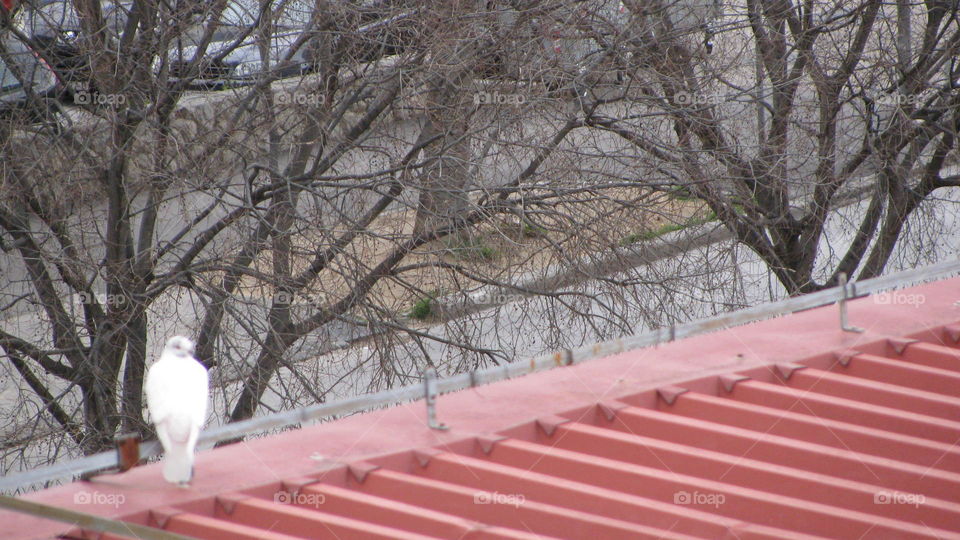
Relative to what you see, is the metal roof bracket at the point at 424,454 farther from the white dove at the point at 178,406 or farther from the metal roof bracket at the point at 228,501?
the white dove at the point at 178,406

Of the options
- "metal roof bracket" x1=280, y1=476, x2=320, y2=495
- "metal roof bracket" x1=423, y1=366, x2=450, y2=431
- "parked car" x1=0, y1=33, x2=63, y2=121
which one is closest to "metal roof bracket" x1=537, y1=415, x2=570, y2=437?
"metal roof bracket" x1=423, y1=366, x2=450, y2=431

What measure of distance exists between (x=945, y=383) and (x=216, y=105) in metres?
6.04

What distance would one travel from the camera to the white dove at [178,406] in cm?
351

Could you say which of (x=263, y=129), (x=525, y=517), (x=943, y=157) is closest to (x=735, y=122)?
(x=943, y=157)

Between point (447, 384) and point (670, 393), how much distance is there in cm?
94

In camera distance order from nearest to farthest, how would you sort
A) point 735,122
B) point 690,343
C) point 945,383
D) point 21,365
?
point 945,383
point 690,343
point 21,365
point 735,122

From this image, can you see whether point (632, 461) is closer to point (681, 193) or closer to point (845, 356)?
point (845, 356)

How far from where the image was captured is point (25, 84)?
829 cm

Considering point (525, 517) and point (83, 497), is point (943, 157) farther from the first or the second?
point (83, 497)

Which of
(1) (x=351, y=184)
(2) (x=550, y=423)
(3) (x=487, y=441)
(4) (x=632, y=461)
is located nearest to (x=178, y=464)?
(3) (x=487, y=441)

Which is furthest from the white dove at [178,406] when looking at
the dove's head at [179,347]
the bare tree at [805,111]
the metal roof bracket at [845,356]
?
the bare tree at [805,111]

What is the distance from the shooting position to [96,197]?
28.2 ft

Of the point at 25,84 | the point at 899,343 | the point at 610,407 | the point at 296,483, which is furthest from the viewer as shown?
the point at 25,84

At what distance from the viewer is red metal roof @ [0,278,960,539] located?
3.47m
